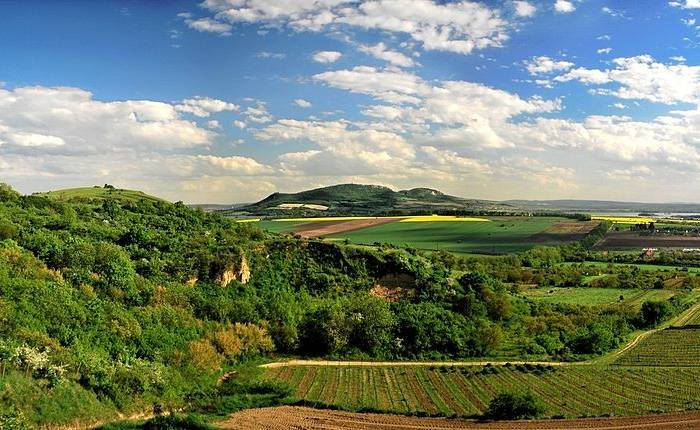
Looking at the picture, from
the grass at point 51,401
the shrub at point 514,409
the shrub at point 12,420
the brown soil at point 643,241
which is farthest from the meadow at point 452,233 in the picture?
the shrub at point 12,420

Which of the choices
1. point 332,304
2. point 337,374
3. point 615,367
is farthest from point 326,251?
point 615,367

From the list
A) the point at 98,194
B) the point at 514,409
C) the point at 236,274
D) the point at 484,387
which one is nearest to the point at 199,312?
the point at 236,274

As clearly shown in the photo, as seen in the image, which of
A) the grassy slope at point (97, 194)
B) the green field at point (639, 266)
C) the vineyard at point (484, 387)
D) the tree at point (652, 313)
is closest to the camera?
the vineyard at point (484, 387)

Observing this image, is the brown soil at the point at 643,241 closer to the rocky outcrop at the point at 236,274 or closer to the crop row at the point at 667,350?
the crop row at the point at 667,350

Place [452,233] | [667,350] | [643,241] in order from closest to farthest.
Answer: [667,350] → [452,233] → [643,241]

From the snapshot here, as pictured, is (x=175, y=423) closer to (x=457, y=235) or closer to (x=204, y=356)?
(x=204, y=356)

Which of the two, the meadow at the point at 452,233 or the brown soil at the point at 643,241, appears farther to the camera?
the brown soil at the point at 643,241

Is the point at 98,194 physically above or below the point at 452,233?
above
